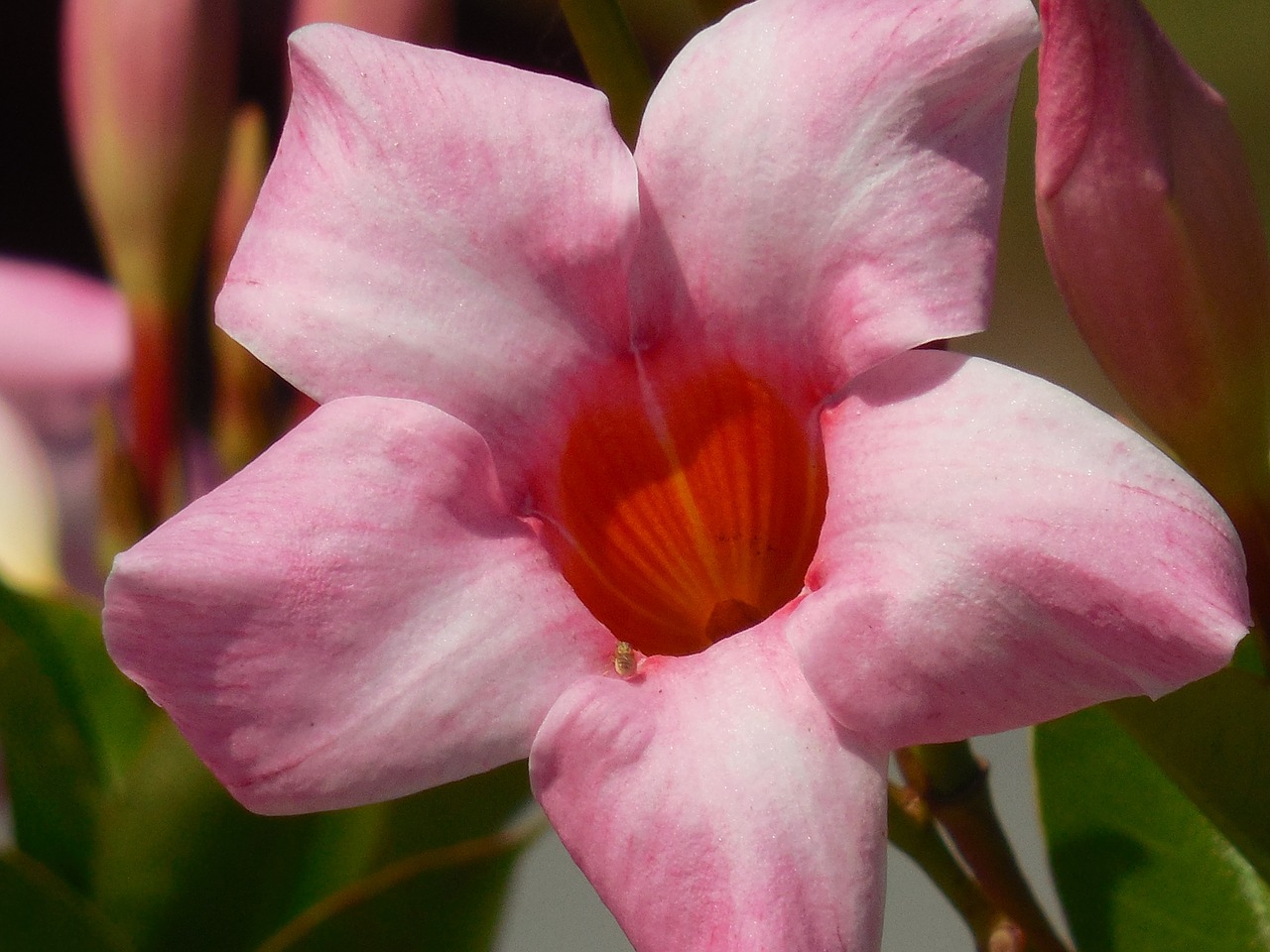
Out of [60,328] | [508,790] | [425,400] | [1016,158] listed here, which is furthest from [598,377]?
[1016,158]

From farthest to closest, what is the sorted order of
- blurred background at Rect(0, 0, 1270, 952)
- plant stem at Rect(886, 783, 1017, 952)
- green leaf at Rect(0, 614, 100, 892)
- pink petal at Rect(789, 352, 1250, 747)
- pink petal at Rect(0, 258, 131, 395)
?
1. blurred background at Rect(0, 0, 1270, 952)
2. pink petal at Rect(0, 258, 131, 395)
3. green leaf at Rect(0, 614, 100, 892)
4. plant stem at Rect(886, 783, 1017, 952)
5. pink petal at Rect(789, 352, 1250, 747)

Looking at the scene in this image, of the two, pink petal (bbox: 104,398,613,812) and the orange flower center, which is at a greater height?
pink petal (bbox: 104,398,613,812)

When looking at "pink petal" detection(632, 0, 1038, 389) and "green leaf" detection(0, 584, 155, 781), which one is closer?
"pink petal" detection(632, 0, 1038, 389)

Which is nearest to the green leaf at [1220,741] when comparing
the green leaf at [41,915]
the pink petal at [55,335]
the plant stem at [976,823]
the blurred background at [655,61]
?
the plant stem at [976,823]

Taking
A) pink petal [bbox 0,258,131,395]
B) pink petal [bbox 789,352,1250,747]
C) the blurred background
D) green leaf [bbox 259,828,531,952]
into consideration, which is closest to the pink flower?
pink petal [bbox 789,352,1250,747]

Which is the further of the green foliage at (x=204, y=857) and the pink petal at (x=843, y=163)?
the green foliage at (x=204, y=857)

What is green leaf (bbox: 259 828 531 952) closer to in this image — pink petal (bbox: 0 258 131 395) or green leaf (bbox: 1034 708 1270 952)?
green leaf (bbox: 1034 708 1270 952)

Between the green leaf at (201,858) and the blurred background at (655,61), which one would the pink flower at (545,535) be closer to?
the green leaf at (201,858)
